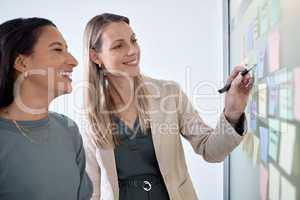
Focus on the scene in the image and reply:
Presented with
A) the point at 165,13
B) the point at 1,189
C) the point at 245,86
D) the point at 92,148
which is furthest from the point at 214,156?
the point at 165,13

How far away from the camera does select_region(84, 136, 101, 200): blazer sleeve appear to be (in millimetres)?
1278

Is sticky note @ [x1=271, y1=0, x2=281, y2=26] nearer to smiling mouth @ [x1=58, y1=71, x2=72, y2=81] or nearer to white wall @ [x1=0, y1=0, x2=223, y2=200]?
smiling mouth @ [x1=58, y1=71, x2=72, y2=81]

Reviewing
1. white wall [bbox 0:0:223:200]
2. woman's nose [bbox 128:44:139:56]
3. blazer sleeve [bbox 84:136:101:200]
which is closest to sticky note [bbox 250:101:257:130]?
woman's nose [bbox 128:44:139:56]

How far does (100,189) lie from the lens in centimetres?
130

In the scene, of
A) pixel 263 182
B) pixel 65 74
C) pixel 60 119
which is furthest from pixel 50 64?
pixel 263 182

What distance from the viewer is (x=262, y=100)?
3.68 feet

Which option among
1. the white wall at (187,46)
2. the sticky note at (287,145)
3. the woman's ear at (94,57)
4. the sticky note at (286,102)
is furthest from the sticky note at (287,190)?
the white wall at (187,46)

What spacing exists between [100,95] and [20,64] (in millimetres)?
461

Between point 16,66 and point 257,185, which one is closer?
point 16,66

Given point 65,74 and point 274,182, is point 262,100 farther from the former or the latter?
point 65,74

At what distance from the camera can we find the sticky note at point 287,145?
2.68 feet

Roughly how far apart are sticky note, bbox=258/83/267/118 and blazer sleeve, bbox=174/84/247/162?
9cm

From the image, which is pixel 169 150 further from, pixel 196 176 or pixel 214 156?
pixel 196 176

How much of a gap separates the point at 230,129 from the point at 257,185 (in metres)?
0.34
